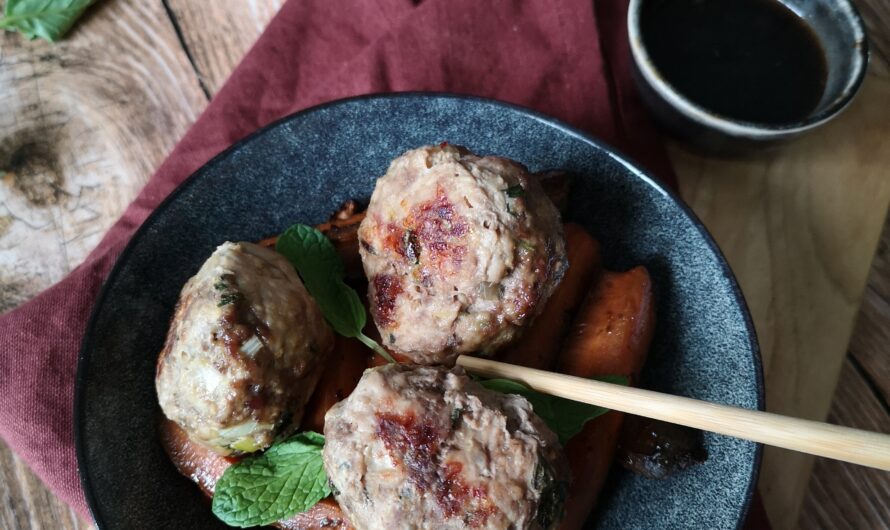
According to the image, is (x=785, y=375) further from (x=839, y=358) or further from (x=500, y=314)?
(x=500, y=314)

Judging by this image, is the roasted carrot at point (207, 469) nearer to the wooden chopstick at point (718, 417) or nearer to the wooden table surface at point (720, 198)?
the wooden chopstick at point (718, 417)

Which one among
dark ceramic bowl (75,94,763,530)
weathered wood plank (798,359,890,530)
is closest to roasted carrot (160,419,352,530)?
dark ceramic bowl (75,94,763,530)

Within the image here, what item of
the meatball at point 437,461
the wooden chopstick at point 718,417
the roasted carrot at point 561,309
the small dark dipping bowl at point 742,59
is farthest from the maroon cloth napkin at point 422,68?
the meatball at point 437,461

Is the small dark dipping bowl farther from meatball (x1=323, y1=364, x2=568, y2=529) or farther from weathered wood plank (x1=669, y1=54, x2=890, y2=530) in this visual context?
meatball (x1=323, y1=364, x2=568, y2=529)

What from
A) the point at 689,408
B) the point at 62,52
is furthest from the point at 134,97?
the point at 689,408

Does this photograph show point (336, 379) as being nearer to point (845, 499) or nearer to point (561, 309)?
point (561, 309)

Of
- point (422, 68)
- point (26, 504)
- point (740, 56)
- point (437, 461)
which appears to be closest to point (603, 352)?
point (437, 461)
